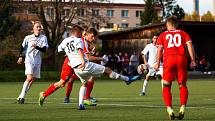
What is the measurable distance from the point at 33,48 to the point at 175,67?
6117mm

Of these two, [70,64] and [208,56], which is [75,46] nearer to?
[70,64]

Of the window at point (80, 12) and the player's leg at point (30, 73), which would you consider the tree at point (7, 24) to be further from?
the player's leg at point (30, 73)

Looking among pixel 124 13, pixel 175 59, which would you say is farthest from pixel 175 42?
pixel 124 13

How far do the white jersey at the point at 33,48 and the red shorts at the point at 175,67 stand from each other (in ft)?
18.7

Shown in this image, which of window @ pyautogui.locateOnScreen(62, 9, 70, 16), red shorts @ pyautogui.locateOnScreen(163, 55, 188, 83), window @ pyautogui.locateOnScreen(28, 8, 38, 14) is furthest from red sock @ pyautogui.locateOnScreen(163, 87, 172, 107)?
window @ pyautogui.locateOnScreen(62, 9, 70, 16)

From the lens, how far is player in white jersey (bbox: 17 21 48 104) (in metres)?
16.7

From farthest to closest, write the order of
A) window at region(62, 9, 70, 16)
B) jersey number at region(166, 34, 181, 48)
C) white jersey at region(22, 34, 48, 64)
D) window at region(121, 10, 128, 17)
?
1. window at region(121, 10, 128, 17)
2. window at region(62, 9, 70, 16)
3. white jersey at region(22, 34, 48, 64)
4. jersey number at region(166, 34, 181, 48)

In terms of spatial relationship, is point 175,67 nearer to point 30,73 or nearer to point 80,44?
point 80,44

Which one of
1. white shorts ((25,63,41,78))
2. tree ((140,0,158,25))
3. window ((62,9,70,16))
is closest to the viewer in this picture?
white shorts ((25,63,41,78))

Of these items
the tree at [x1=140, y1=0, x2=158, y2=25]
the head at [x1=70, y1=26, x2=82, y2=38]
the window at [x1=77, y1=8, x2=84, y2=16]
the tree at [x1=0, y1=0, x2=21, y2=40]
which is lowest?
the head at [x1=70, y1=26, x2=82, y2=38]

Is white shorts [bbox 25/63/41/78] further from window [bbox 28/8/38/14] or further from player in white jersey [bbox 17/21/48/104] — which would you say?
window [bbox 28/8/38/14]

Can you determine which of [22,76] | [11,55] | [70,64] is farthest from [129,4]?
[70,64]

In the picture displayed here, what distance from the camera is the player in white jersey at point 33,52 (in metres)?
16.7

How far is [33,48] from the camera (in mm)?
16891
